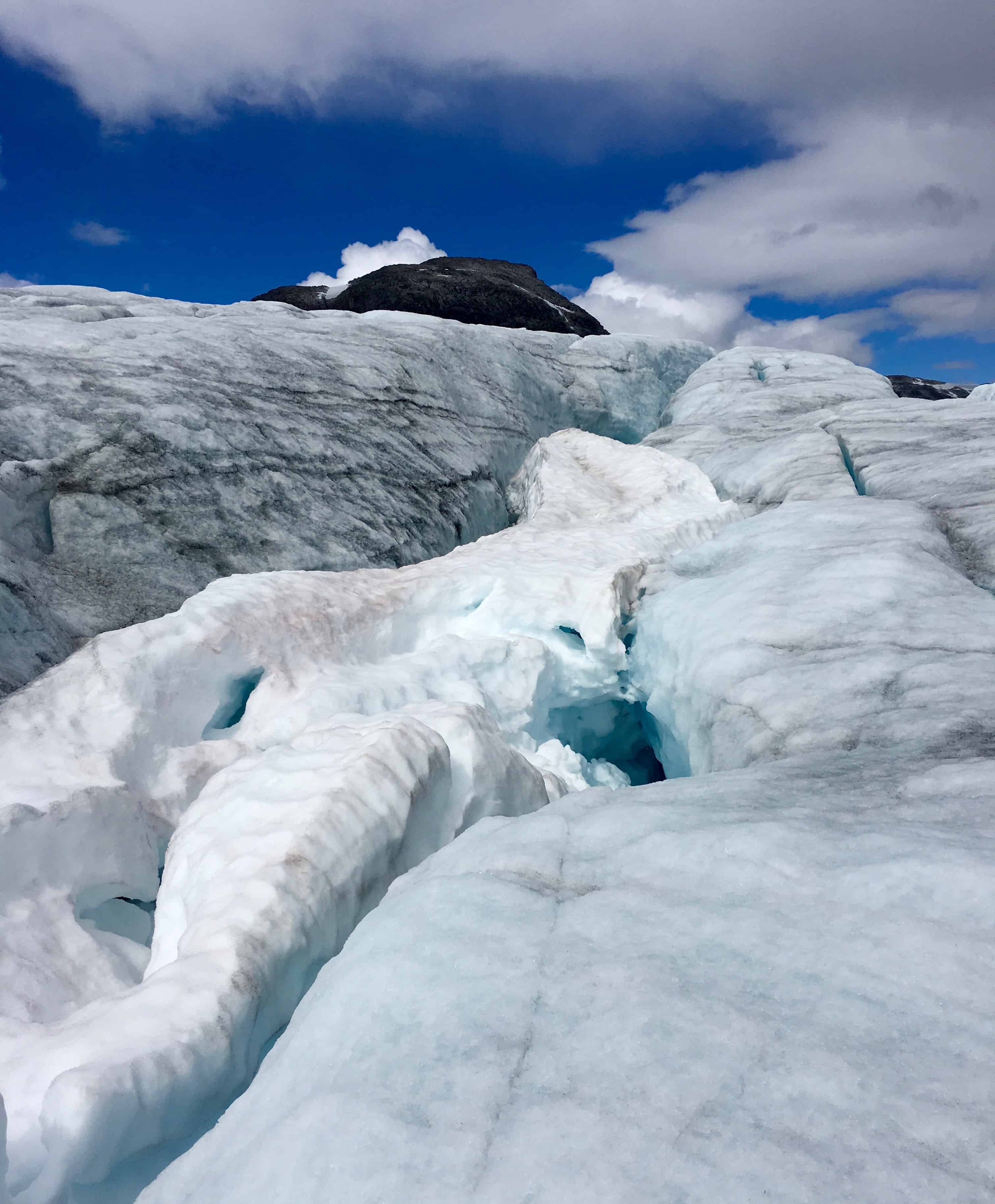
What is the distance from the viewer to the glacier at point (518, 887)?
4.90ft

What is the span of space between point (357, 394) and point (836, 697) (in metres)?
5.81

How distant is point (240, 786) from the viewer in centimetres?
335

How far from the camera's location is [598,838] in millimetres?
2559

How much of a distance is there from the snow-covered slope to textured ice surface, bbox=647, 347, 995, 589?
2.65 metres

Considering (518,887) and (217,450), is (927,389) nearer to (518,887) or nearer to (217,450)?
(217,450)

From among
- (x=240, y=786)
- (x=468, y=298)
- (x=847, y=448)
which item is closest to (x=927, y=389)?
(x=468, y=298)

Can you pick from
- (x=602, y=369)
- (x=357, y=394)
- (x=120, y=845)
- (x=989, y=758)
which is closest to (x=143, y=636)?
(x=120, y=845)

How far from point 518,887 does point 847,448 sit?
7372mm

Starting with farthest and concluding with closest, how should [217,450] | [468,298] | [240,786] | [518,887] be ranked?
1. [468,298]
2. [217,450]
3. [240,786]
4. [518,887]

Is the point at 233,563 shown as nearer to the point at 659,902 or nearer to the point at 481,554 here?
the point at 481,554

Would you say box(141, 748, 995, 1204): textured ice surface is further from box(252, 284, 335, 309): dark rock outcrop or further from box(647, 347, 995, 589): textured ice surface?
box(252, 284, 335, 309): dark rock outcrop

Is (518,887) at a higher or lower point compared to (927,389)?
lower

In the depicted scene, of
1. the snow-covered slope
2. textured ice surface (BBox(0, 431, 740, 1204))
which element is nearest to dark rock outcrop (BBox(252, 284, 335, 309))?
the snow-covered slope

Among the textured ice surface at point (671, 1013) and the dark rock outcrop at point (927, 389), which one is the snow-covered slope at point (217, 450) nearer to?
the textured ice surface at point (671, 1013)
